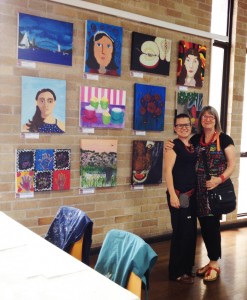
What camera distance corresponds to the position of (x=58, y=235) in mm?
2592

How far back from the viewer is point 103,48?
405cm

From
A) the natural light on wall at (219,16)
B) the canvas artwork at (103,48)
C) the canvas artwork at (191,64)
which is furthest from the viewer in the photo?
the natural light on wall at (219,16)

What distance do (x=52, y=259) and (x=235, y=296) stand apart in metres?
1.99

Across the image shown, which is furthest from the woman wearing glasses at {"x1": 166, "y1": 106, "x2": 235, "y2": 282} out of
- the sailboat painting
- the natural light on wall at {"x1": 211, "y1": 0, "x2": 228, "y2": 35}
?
the natural light on wall at {"x1": 211, "y1": 0, "x2": 228, "y2": 35}

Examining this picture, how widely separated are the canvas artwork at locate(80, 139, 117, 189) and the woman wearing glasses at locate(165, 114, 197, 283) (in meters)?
0.87

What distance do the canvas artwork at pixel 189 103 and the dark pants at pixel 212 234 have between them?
1541 millimetres

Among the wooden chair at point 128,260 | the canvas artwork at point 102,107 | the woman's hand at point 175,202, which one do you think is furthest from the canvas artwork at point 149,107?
the wooden chair at point 128,260

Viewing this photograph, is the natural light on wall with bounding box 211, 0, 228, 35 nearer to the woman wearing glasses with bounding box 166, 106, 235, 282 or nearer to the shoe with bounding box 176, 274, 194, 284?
the woman wearing glasses with bounding box 166, 106, 235, 282

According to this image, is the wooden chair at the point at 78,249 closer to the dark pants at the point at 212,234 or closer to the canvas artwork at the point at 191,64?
the dark pants at the point at 212,234

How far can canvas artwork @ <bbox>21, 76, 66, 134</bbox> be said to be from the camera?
11.9ft

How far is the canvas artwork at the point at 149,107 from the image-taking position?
14.3 ft

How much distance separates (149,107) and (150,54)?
23.1 inches

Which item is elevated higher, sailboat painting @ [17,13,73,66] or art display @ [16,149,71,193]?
sailboat painting @ [17,13,73,66]

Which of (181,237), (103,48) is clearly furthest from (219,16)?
(181,237)
